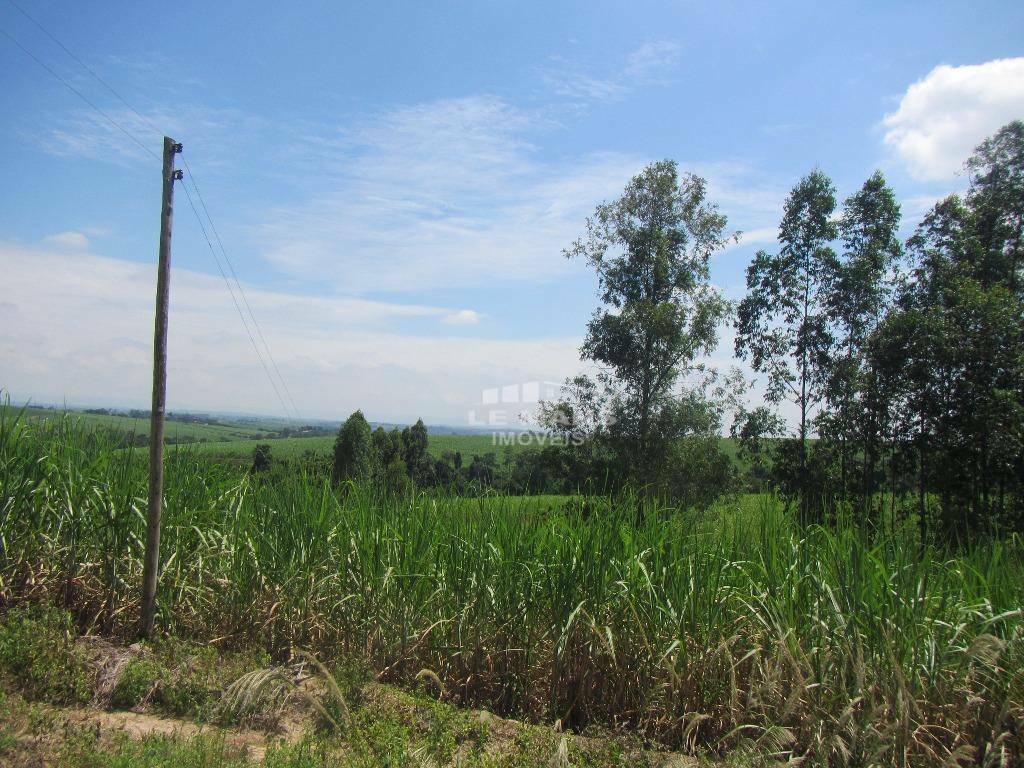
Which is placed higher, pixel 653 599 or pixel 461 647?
pixel 653 599

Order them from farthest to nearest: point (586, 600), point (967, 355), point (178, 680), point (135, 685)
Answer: point (967, 355) < point (586, 600) < point (178, 680) < point (135, 685)

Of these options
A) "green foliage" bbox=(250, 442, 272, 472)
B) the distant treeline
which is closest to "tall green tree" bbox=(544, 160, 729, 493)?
the distant treeline

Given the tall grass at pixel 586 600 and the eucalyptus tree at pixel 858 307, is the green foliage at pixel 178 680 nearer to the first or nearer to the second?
the tall grass at pixel 586 600

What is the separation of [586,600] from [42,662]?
3.25m

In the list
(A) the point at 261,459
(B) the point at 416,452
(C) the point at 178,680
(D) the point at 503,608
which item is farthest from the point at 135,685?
(B) the point at 416,452

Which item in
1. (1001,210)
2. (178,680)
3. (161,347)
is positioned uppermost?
(1001,210)

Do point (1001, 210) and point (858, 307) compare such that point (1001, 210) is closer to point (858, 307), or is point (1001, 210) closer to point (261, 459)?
point (858, 307)

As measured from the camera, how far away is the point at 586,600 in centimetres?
416

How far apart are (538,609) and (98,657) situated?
9.16 ft

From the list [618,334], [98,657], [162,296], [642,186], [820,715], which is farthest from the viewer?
[642,186]

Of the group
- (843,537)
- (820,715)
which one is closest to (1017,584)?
(843,537)

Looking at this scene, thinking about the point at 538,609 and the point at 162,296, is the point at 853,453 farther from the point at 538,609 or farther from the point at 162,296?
the point at 162,296

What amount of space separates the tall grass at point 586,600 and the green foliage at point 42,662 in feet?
1.77

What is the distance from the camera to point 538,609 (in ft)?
14.1
